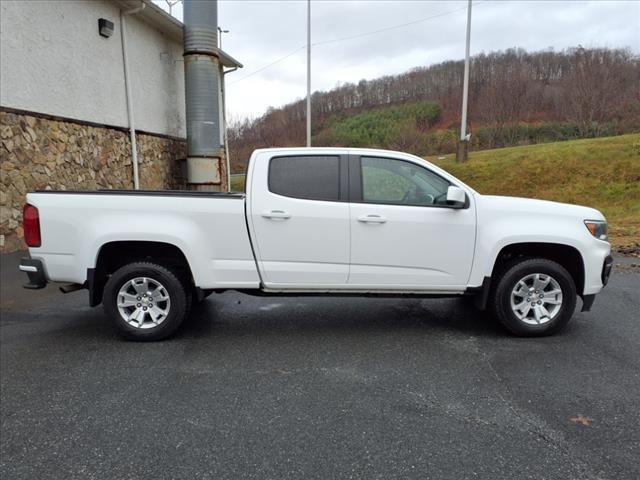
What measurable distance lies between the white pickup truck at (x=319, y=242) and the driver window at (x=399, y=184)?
14 mm

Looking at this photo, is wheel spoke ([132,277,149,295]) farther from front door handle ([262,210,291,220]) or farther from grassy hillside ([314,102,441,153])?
grassy hillside ([314,102,441,153])

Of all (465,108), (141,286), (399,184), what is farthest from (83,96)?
(465,108)

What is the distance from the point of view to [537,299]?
4.52 meters

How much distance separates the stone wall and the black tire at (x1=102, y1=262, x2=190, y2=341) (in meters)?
4.74

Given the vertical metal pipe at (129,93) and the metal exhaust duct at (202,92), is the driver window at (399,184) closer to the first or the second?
the vertical metal pipe at (129,93)

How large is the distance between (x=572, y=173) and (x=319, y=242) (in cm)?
1577

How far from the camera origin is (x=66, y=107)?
9.30 meters

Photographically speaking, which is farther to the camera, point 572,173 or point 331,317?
point 572,173

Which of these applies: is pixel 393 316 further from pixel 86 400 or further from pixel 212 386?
pixel 86 400

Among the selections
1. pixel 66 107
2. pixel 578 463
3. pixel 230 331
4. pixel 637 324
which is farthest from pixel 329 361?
pixel 66 107

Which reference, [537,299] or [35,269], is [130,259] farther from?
[537,299]

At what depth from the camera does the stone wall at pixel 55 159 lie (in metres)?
7.89

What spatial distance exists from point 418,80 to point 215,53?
198 feet

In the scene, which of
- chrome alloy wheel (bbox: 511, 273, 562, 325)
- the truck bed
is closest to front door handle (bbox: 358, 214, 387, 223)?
the truck bed
